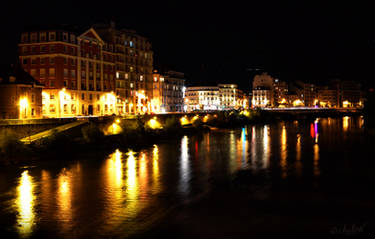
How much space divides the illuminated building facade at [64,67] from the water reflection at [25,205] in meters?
52.5

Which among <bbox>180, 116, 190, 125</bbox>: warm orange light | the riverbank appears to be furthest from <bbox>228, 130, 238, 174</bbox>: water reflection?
<bbox>180, 116, 190, 125</bbox>: warm orange light

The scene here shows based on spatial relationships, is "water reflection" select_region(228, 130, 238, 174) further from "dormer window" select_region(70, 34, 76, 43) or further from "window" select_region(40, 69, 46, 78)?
"dormer window" select_region(70, 34, 76, 43)

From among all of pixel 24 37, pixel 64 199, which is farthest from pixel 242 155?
pixel 24 37

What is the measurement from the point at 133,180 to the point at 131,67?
279 feet

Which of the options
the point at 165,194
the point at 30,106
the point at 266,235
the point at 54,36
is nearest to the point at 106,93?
the point at 54,36

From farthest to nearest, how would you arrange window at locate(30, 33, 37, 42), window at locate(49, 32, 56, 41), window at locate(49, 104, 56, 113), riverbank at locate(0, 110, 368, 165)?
window at locate(30, 33, 37, 42)
window at locate(49, 32, 56, 41)
window at locate(49, 104, 56, 113)
riverbank at locate(0, 110, 368, 165)

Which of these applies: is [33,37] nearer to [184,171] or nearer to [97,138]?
[97,138]

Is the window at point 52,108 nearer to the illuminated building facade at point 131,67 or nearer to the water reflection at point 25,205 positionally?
the illuminated building facade at point 131,67

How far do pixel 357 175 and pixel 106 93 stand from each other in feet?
243

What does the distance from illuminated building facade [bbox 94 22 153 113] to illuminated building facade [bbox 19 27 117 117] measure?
11.4 meters

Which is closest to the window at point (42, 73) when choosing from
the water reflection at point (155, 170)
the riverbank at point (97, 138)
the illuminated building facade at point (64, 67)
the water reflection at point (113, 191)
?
the illuminated building facade at point (64, 67)

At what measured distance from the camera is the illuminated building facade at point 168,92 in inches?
5256

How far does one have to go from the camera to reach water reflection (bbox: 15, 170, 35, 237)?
20.2 metres

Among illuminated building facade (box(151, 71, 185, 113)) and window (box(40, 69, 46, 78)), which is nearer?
window (box(40, 69, 46, 78))
